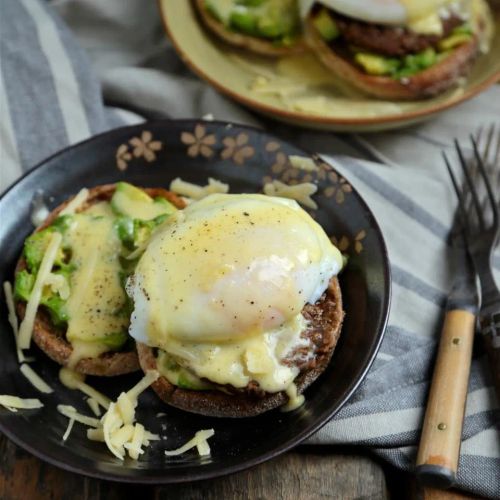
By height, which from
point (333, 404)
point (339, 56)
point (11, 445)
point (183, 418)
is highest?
point (339, 56)

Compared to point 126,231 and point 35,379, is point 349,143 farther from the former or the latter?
point 35,379

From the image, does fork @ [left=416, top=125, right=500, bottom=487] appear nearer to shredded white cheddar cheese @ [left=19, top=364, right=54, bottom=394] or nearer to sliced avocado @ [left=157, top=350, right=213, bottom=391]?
sliced avocado @ [left=157, top=350, right=213, bottom=391]

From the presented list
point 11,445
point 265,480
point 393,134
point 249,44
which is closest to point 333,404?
point 265,480

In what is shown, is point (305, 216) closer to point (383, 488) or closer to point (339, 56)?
point (383, 488)

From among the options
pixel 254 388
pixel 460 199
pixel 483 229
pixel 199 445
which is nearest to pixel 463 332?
pixel 483 229

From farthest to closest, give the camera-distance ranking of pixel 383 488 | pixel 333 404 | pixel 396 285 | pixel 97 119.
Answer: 1. pixel 97 119
2. pixel 396 285
3. pixel 383 488
4. pixel 333 404

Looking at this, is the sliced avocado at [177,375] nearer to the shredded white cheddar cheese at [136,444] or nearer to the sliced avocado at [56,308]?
the shredded white cheddar cheese at [136,444]
